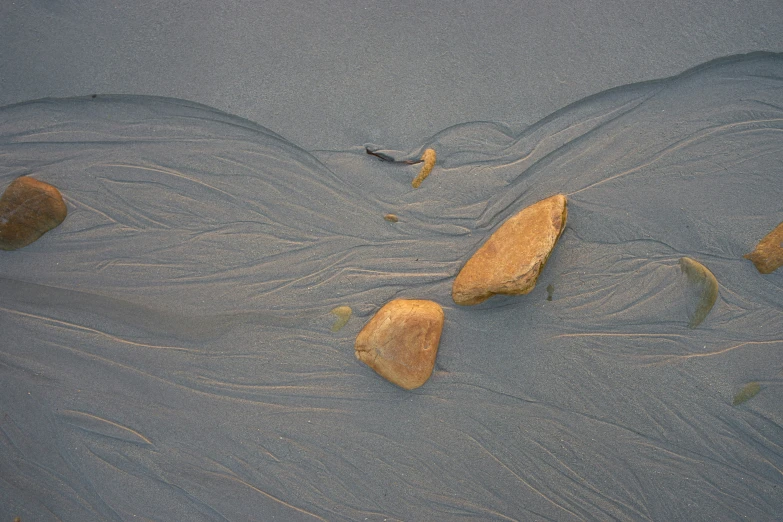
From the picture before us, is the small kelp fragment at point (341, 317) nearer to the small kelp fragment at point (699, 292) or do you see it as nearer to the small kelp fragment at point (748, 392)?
the small kelp fragment at point (699, 292)

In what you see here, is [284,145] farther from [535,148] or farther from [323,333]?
[535,148]

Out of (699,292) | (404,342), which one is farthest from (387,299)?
(699,292)

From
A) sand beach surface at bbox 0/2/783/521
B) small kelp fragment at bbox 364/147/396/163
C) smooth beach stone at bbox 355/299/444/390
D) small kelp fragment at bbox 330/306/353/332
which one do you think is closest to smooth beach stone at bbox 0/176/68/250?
sand beach surface at bbox 0/2/783/521

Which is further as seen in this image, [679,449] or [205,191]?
[205,191]

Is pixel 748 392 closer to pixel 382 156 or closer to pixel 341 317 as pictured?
pixel 341 317

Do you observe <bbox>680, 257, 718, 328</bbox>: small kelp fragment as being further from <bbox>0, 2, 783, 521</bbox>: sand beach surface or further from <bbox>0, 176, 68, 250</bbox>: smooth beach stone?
<bbox>0, 176, 68, 250</bbox>: smooth beach stone

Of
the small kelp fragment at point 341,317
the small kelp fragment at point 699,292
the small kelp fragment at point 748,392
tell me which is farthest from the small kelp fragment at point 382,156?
the small kelp fragment at point 748,392

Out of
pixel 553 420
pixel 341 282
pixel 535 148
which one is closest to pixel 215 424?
pixel 341 282
